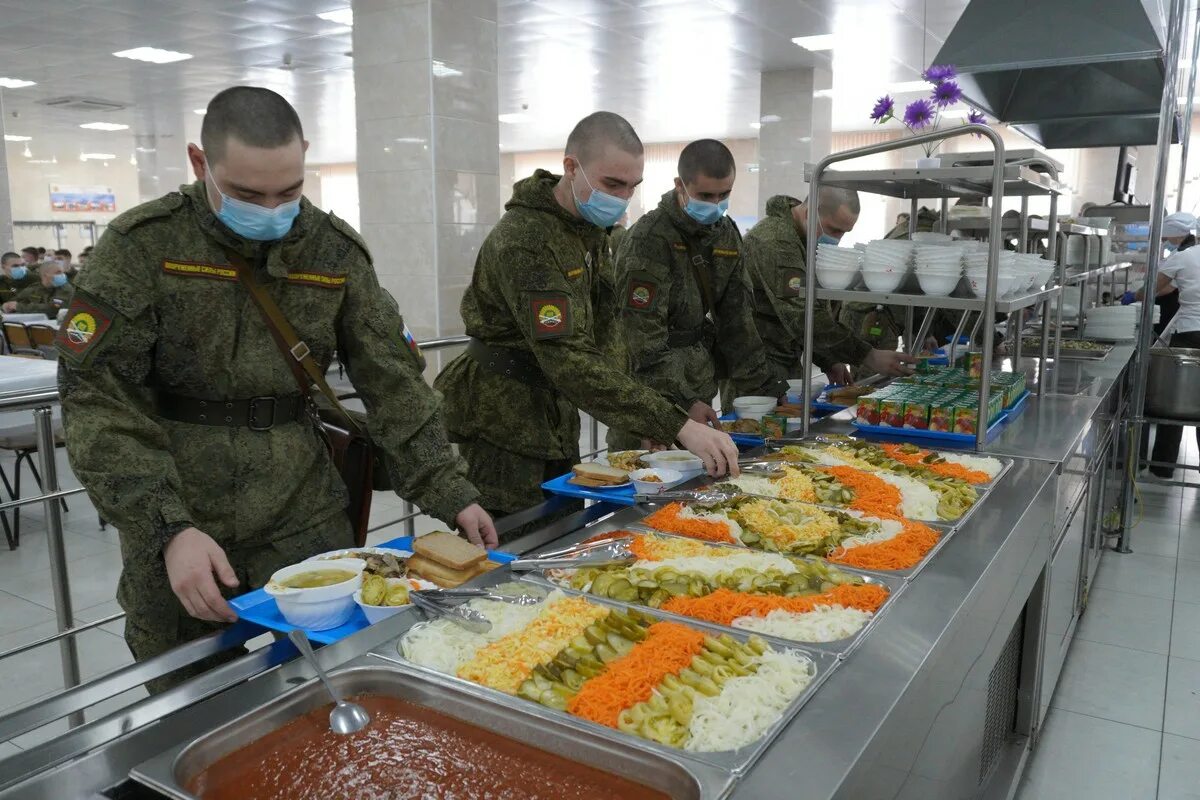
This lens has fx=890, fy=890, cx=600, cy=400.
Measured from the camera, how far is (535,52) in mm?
8609

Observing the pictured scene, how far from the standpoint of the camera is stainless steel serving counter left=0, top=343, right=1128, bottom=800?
99cm

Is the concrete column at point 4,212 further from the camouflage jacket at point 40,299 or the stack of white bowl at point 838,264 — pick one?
A: the stack of white bowl at point 838,264

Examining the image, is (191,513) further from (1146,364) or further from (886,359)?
(1146,364)

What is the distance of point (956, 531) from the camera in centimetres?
180

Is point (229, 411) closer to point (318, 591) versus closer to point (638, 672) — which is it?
point (318, 591)

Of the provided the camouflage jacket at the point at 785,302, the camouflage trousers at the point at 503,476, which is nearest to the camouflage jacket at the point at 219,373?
the camouflage trousers at the point at 503,476

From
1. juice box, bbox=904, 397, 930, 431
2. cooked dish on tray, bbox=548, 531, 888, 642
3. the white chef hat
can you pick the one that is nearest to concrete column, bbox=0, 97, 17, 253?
juice box, bbox=904, 397, 930, 431

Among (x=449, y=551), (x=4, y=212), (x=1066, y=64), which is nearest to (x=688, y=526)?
(x=449, y=551)

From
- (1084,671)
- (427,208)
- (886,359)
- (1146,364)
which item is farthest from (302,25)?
(1084,671)

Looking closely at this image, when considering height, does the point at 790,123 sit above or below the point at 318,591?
above

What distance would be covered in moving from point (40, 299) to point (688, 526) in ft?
33.4

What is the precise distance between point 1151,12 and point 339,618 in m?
3.81

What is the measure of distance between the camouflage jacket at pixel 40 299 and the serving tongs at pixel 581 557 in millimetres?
9651

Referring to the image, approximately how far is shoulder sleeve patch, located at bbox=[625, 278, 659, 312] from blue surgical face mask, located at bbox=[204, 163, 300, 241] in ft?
4.71
